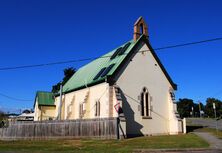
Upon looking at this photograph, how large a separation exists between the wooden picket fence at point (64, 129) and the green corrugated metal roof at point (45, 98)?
16640mm

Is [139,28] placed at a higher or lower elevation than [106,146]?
higher

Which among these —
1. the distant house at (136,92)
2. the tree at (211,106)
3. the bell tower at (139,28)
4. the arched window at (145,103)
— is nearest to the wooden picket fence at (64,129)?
the distant house at (136,92)

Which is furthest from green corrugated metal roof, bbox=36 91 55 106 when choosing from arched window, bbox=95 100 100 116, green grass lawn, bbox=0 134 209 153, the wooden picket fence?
green grass lawn, bbox=0 134 209 153

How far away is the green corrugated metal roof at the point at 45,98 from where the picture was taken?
47.1m

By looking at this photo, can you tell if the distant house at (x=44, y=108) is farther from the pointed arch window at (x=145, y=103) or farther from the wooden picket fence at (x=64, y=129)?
the pointed arch window at (x=145, y=103)

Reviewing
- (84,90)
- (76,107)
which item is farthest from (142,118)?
(76,107)

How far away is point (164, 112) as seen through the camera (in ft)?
102

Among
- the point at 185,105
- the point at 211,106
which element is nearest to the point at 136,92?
the point at 211,106

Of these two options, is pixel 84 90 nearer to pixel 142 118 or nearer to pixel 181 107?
pixel 142 118

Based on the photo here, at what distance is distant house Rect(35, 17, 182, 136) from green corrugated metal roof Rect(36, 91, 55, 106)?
50.0ft

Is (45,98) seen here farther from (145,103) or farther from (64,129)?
(145,103)

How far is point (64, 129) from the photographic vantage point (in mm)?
27234

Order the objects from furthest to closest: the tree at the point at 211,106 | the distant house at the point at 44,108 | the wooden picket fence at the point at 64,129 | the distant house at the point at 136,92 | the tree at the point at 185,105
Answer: the tree at the point at 185,105 < the tree at the point at 211,106 < the distant house at the point at 44,108 < the distant house at the point at 136,92 < the wooden picket fence at the point at 64,129

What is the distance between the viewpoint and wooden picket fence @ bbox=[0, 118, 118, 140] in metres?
25.2
